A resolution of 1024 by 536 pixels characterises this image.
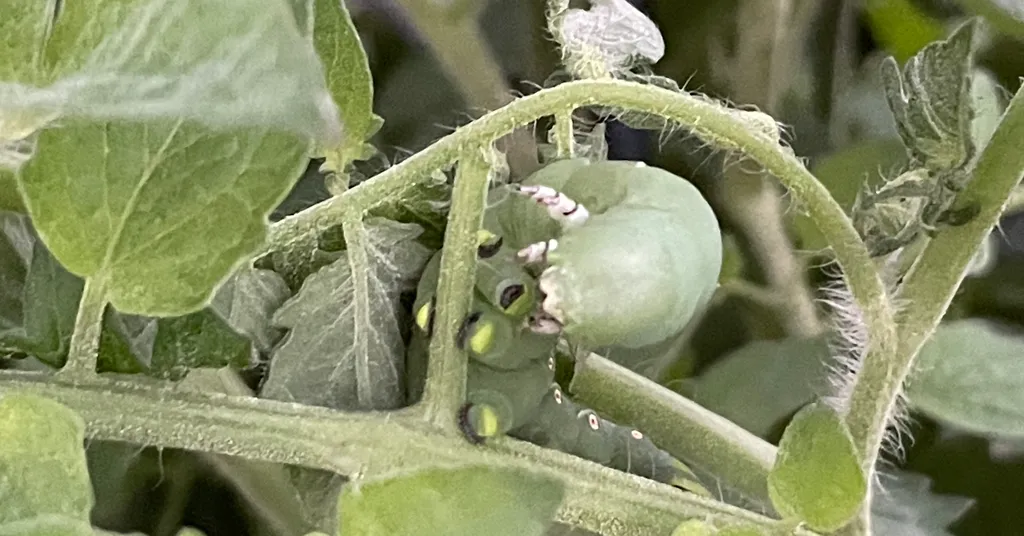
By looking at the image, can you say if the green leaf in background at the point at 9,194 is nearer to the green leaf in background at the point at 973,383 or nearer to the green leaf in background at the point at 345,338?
the green leaf in background at the point at 345,338

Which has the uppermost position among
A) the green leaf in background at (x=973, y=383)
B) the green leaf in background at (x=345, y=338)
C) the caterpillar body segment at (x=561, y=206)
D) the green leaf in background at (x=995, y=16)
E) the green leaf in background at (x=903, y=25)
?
the green leaf in background at (x=995, y=16)

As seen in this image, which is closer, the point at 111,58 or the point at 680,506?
the point at 111,58

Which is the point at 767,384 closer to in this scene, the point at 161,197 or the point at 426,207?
the point at 426,207

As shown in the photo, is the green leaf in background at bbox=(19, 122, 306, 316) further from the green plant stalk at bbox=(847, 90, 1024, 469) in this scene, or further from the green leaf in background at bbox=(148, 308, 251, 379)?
the green plant stalk at bbox=(847, 90, 1024, 469)

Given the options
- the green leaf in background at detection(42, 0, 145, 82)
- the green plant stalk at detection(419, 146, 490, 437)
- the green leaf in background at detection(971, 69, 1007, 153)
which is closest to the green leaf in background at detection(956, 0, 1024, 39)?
the green leaf in background at detection(971, 69, 1007, 153)

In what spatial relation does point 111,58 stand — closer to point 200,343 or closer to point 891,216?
point 200,343

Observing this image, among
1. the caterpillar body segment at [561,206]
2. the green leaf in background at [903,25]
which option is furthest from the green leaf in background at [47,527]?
the green leaf in background at [903,25]

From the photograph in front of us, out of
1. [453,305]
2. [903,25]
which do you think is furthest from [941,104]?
[903,25]

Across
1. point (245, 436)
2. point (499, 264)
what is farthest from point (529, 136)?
point (245, 436)
